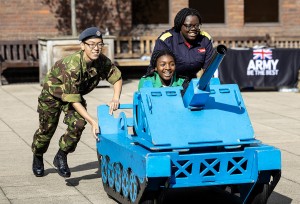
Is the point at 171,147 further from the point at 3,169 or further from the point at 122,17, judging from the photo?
the point at 122,17

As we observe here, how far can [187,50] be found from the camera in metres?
8.47

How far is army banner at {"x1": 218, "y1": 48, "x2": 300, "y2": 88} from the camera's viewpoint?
17078 millimetres

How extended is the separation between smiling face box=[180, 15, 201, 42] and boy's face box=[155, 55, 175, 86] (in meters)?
0.62

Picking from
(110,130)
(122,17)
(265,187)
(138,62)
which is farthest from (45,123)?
(122,17)

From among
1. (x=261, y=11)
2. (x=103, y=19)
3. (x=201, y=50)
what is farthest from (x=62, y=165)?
(x=261, y=11)

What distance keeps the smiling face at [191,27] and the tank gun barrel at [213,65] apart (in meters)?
1.42

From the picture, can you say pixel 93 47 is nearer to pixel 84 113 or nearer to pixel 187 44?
pixel 84 113

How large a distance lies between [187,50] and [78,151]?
265 cm

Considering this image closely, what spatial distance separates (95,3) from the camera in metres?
20.3

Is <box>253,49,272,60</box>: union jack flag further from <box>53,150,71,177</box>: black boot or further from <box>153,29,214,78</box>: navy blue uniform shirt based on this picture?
<box>53,150,71,177</box>: black boot

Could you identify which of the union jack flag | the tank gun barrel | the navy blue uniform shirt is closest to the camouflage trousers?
the navy blue uniform shirt

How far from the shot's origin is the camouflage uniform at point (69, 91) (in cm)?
811

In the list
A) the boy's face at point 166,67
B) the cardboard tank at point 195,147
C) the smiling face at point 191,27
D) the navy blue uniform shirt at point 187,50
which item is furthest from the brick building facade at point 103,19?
the cardboard tank at point 195,147

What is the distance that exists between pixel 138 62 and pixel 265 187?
489 inches
